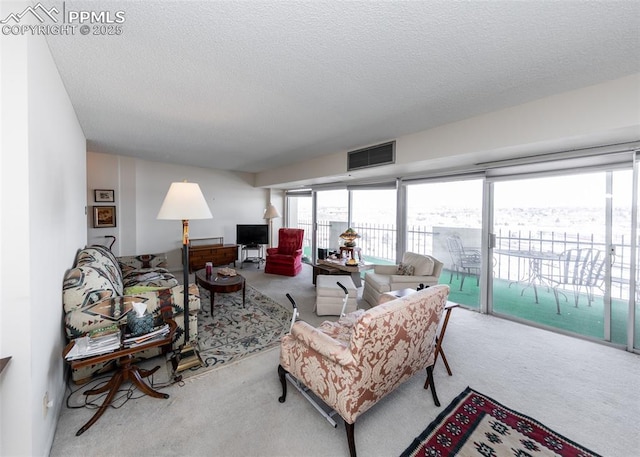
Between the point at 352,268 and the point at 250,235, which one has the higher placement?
the point at 250,235

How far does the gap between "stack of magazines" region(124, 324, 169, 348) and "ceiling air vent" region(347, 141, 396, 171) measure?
3.25 meters

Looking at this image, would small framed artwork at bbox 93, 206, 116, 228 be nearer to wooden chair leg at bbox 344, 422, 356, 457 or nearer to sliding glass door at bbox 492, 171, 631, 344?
wooden chair leg at bbox 344, 422, 356, 457

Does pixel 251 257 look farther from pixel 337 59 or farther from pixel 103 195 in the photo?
pixel 337 59

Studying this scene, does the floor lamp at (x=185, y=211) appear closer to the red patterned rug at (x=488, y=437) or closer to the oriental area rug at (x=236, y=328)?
the oriental area rug at (x=236, y=328)

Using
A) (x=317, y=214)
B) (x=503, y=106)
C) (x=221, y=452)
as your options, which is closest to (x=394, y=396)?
(x=221, y=452)

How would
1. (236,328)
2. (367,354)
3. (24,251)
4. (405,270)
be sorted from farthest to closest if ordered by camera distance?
(405,270)
(236,328)
(367,354)
(24,251)

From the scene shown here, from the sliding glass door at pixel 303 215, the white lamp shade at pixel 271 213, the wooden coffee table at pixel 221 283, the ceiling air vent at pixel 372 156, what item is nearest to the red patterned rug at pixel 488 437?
the wooden coffee table at pixel 221 283

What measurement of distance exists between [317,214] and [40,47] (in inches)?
212

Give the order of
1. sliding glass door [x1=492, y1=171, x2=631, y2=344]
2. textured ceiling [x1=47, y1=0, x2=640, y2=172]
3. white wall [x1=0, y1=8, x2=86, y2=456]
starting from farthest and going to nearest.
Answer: sliding glass door [x1=492, y1=171, x2=631, y2=344]
textured ceiling [x1=47, y1=0, x2=640, y2=172]
white wall [x1=0, y1=8, x2=86, y2=456]

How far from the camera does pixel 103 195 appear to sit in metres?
4.77

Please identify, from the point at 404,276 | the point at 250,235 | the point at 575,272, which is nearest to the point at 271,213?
the point at 250,235

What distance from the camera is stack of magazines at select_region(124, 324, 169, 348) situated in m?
1.76

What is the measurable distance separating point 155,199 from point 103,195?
0.89 meters

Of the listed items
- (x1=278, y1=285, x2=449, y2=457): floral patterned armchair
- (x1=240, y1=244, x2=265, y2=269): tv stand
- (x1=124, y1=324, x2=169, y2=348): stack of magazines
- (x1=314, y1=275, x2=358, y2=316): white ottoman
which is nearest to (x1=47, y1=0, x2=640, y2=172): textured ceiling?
(x1=278, y1=285, x2=449, y2=457): floral patterned armchair
